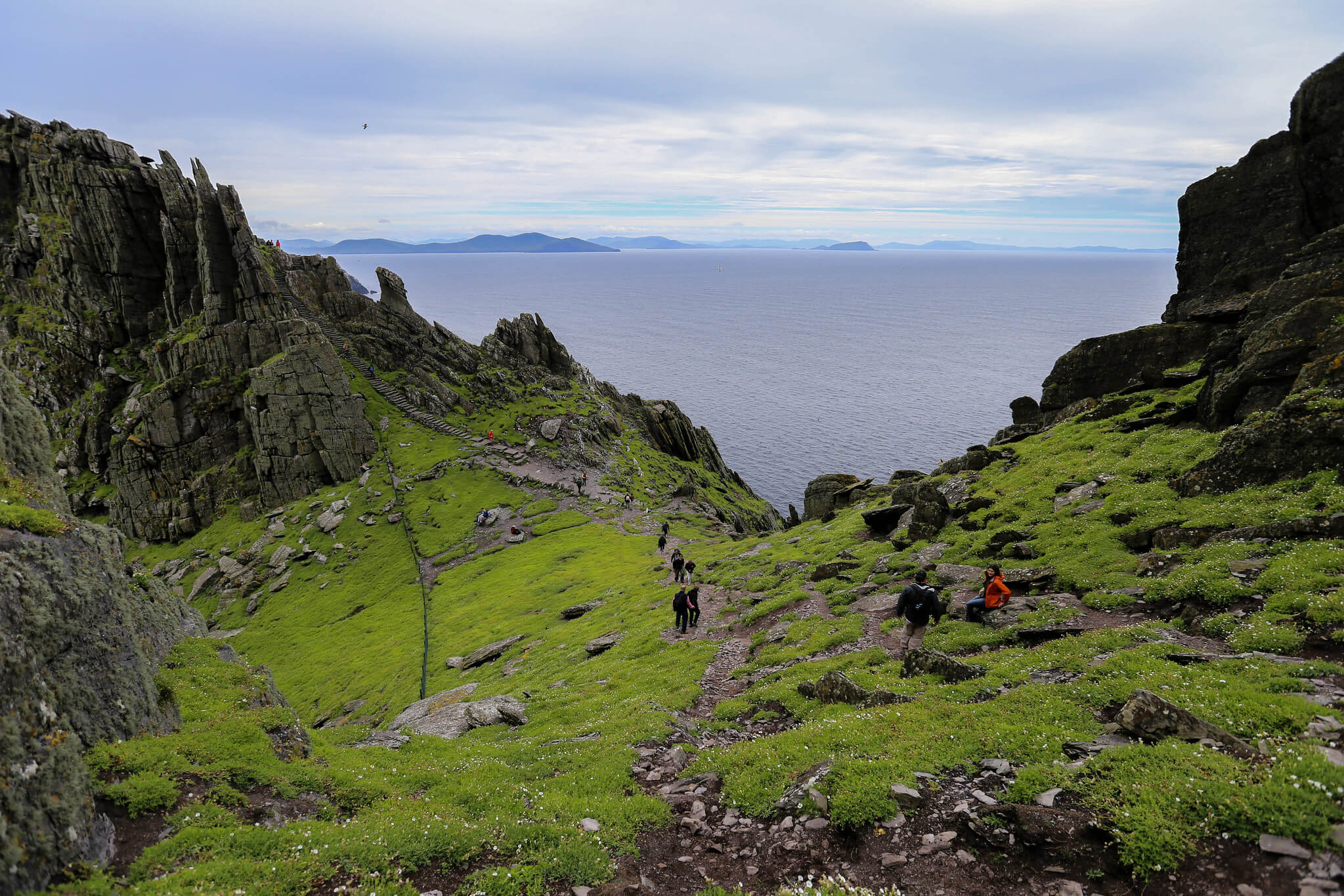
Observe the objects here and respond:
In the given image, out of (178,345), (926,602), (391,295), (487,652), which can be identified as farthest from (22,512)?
(391,295)

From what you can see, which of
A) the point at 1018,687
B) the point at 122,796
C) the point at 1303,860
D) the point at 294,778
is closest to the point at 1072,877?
the point at 1303,860

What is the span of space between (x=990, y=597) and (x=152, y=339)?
126 metres

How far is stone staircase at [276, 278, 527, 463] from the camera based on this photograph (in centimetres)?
9362

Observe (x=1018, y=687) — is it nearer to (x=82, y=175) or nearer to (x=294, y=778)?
(x=294, y=778)

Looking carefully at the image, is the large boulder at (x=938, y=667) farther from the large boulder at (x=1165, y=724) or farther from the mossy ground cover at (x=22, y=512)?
the mossy ground cover at (x=22, y=512)

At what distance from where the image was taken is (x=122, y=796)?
11859 mm

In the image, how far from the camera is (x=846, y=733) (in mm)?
16328

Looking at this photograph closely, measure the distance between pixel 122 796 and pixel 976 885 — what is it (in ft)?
53.5

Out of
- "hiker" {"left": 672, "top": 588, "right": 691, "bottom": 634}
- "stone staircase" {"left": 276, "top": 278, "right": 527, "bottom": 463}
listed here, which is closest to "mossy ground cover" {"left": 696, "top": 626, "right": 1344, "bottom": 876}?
"hiker" {"left": 672, "top": 588, "right": 691, "bottom": 634}

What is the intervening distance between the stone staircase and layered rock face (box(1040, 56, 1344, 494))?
7394 cm

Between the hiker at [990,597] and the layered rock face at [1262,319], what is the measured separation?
10.5 meters

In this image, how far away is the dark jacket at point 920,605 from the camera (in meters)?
22.3

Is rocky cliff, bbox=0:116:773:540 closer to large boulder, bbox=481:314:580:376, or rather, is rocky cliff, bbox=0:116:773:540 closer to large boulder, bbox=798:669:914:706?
large boulder, bbox=481:314:580:376

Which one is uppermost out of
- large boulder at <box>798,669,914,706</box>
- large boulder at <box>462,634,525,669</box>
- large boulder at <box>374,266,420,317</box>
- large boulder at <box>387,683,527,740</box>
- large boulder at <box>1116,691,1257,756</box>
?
large boulder at <box>374,266,420,317</box>
